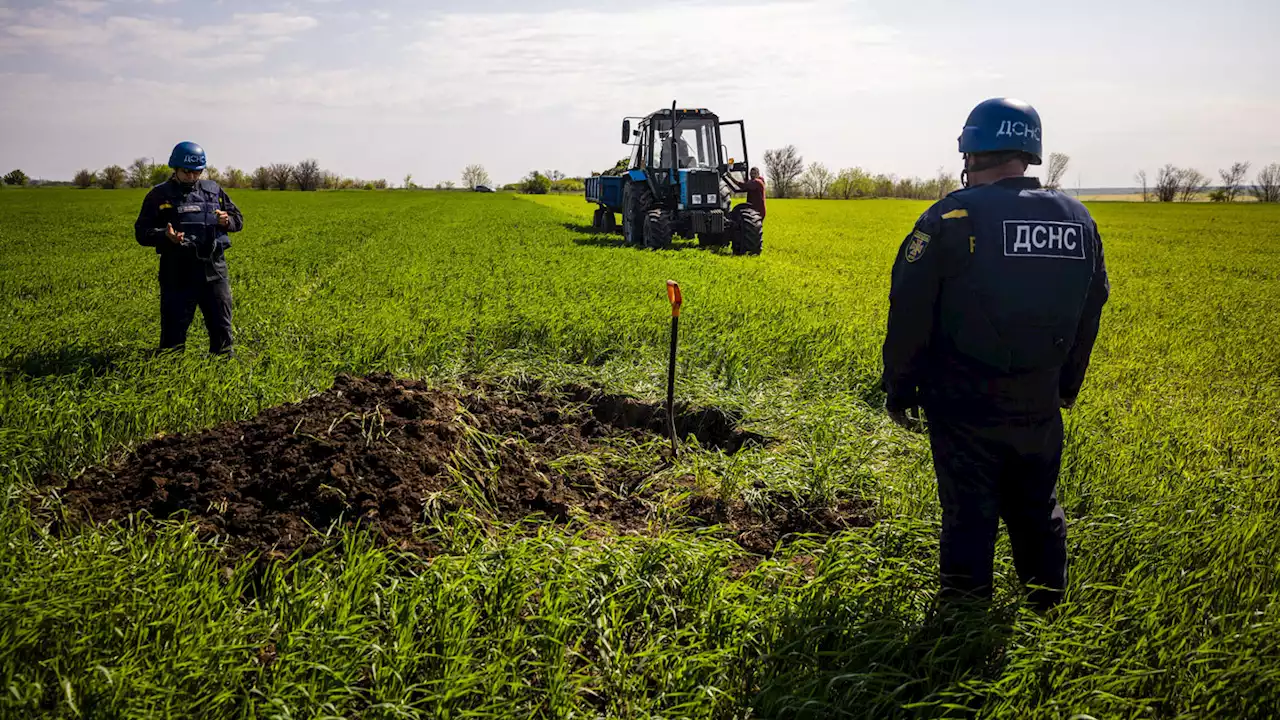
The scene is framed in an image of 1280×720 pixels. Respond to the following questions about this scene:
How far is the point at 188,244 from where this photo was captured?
6.63m

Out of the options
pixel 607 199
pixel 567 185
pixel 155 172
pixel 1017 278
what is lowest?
pixel 1017 278

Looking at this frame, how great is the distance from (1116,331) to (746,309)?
460 cm

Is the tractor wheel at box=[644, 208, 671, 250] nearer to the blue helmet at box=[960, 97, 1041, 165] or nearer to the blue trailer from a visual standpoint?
the blue trailer

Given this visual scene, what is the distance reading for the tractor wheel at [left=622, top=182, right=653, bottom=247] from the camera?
1758 centimetres

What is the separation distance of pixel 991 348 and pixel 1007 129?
2.67 feet

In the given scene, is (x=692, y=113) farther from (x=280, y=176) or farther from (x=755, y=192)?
(x=280, y=176)

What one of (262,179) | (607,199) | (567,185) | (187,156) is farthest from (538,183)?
(187,156)

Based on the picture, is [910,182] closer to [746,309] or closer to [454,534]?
[746,309]

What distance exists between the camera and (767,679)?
2.68m

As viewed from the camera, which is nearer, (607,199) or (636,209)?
(636,209)

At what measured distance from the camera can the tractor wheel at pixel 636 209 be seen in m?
17.6

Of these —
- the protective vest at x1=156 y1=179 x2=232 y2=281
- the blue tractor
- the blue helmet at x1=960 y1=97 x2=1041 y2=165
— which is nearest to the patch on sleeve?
the blue helmet at x1=960 y1=97 x2=1041 y2=165

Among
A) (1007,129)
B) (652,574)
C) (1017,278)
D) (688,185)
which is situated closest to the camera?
(1017,278)

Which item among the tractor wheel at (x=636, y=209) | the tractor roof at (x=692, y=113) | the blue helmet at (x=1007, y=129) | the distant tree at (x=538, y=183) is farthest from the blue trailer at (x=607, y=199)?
the distant tree at (x=538, y=183)
